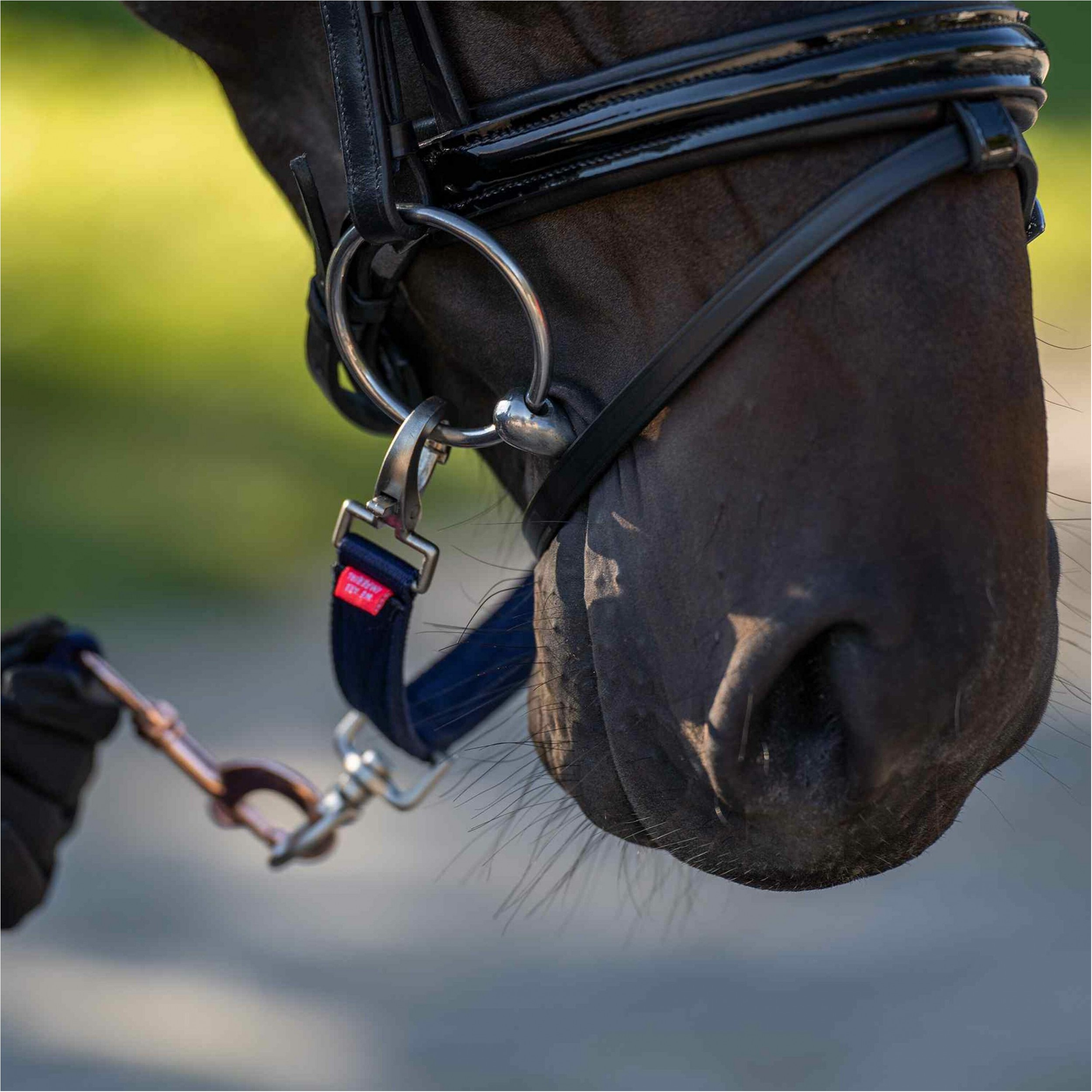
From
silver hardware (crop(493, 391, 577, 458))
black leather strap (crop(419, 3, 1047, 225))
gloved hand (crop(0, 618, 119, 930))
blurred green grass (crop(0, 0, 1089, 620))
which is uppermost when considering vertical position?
black leather strap (crop(419, 3, 1047, 225))

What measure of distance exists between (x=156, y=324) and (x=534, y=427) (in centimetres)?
450

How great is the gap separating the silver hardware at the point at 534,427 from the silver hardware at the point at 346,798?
0.70 m

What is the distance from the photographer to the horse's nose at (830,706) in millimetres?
786

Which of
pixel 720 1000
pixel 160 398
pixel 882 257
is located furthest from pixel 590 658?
pixel 160 398

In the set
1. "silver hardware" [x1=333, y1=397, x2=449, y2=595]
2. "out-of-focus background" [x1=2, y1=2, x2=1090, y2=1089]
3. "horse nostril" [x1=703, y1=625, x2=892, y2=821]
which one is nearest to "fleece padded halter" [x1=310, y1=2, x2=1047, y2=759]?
"silver hardware" [x1=333, y1=397, x2=449, y2=595]

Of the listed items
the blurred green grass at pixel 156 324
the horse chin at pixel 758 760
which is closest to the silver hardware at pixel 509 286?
the horse chin at pixel 758 760

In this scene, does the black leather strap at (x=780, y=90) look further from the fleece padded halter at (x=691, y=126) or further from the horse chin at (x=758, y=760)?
the horse chin at (x=758, y=760)

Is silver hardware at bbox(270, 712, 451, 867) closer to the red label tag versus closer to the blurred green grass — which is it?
the red label tag

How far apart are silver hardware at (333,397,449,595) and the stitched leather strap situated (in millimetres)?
217

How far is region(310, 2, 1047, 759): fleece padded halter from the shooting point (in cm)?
82

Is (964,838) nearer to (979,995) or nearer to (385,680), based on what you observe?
(979,995)

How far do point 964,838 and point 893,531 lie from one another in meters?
2.66

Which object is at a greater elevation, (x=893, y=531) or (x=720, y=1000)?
(x=893, y=531)

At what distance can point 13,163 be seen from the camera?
4664 mm
